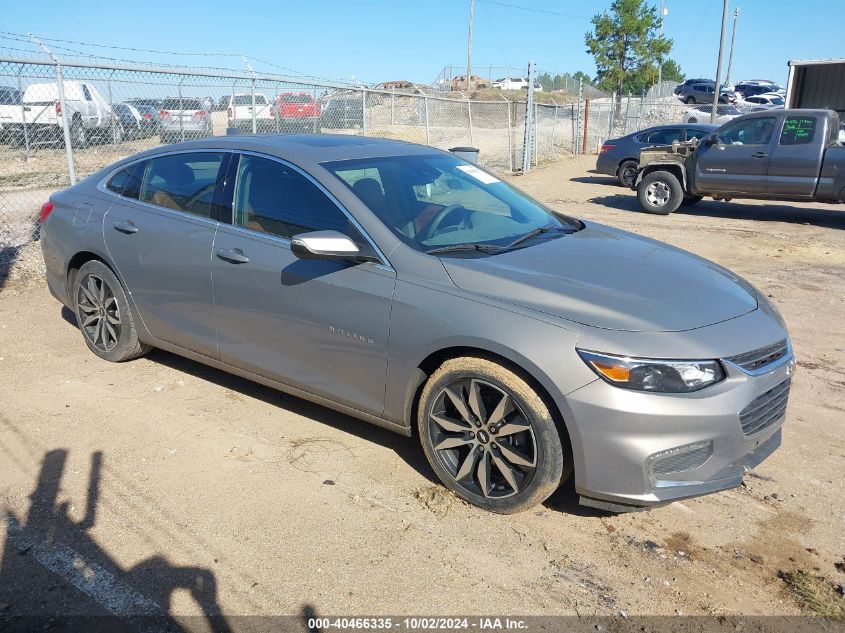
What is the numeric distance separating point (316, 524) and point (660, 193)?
11.5 m

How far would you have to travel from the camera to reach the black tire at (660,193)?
13.0 metres

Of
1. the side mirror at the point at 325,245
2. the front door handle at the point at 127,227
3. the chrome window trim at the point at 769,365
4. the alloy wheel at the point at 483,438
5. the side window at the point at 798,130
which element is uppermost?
the side window at the point at 798,130

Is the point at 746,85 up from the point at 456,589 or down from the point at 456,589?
up

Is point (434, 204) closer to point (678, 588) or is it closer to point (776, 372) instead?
point (776, 372)

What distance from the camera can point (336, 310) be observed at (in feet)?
12.2

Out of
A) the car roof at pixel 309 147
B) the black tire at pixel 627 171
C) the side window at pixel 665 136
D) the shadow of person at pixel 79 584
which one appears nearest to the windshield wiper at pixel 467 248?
the car roof at pixel 309 147

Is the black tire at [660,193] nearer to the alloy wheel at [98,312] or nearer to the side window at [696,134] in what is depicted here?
the side window at [696,134]

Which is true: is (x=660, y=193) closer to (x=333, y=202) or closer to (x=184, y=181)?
(x=184, y=181)

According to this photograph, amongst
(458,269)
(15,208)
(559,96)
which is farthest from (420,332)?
(559,96)

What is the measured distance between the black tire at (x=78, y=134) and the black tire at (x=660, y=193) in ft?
30.8

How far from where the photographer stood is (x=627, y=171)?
17.1m

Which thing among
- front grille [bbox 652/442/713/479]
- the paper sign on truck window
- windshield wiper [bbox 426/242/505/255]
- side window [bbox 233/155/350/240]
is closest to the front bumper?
front grille [bbox 652/442/713/479]

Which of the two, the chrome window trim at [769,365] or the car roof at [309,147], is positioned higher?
the car roof at [309,147]

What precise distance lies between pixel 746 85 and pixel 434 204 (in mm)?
51139
